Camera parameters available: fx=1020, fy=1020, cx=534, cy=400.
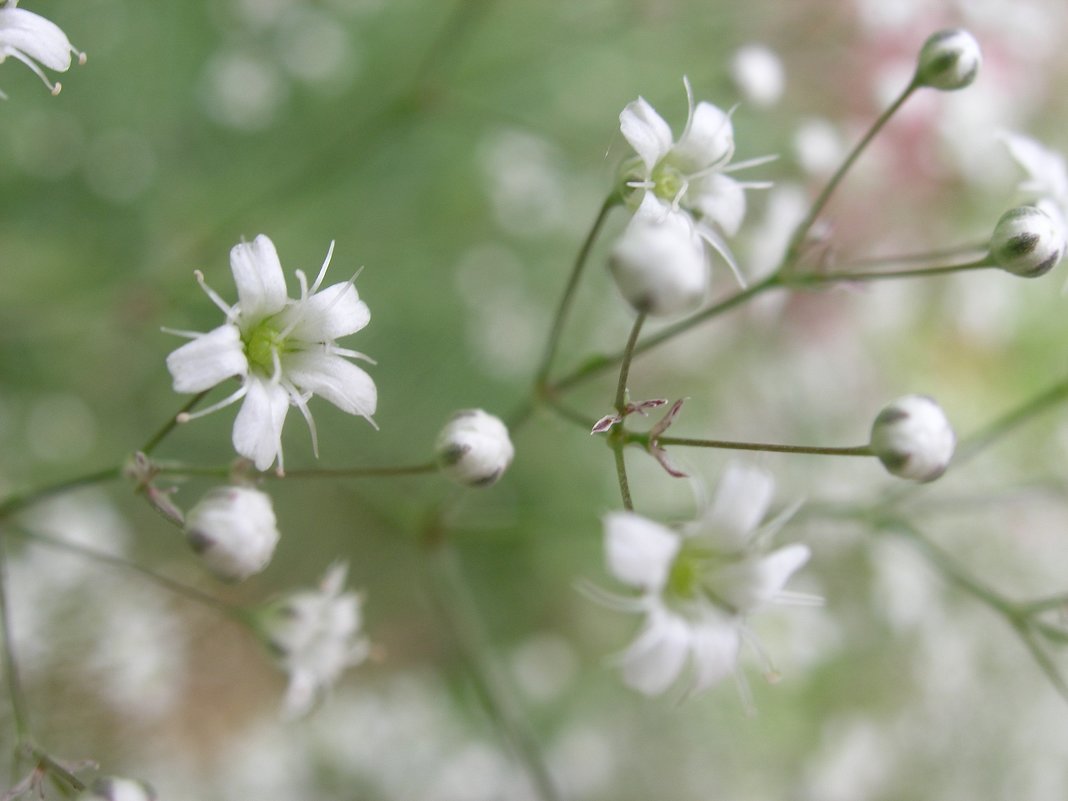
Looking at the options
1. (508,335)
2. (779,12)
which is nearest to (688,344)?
(508,335)

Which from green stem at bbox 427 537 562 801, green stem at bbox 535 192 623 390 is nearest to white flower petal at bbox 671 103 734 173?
green stem at bbox 535 192 623 390

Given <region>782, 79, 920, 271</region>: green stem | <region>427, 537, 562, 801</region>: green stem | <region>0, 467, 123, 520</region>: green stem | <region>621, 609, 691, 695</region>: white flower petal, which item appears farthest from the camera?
<region>427, 537, 562, 801</region>: green stem

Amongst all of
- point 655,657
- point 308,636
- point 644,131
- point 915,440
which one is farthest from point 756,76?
point 308,636

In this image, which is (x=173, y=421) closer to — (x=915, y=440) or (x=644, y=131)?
(x=644, y=131)

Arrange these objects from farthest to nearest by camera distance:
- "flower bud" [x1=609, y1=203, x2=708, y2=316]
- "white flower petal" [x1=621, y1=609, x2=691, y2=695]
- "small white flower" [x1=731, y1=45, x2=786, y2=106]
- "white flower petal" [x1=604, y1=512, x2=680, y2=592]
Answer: "small white flower" [x1=731, y1=45, x2=786, y2=106], "white flower petal" [x1=621, y1=609, x2=691, y2=695], "white flower petal" [x1=604, y1=512, x2=680, y2=592], "flower bud" [x1=609, y1=203, x2=708, y2=316]

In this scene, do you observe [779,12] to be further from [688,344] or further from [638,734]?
[638,734]

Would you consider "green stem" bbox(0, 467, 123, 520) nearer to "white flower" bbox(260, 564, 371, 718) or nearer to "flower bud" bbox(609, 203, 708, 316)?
"white flower" bbox(260, 564, 371, 718)
